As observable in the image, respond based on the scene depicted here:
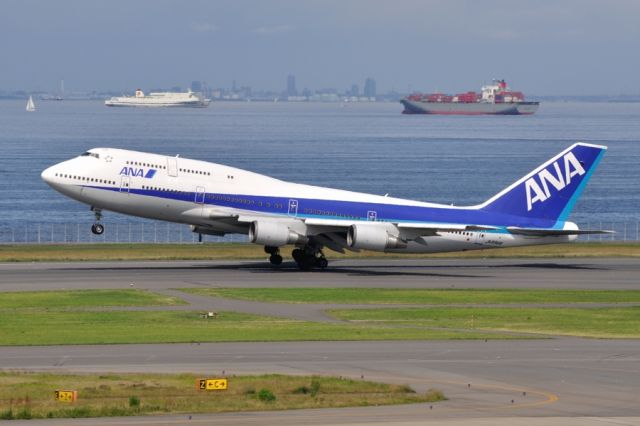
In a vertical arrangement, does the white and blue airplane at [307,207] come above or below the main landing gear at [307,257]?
above

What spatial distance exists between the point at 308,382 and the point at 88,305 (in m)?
19.7

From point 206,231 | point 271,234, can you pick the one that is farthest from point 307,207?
point 206,231

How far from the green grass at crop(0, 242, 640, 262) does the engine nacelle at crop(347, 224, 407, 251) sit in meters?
10.8

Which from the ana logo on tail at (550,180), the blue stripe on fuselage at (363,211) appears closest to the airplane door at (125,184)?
the blue stripe on fuselage at (363,211)

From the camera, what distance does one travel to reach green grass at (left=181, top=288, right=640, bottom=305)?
5269 cm

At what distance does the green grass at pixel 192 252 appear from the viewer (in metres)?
72.8

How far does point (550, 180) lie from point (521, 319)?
2264cm

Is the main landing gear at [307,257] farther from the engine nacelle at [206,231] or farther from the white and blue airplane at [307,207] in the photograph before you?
the engine nacelle at [206,231]

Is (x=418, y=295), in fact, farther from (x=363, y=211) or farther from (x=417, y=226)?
(x=363, y=211)

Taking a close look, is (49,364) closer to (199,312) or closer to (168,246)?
(199,312)

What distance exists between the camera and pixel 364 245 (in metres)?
64.6

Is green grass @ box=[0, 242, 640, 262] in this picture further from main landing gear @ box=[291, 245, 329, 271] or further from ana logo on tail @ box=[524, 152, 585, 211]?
ana logo on tail @ box=[524, 152, 585, 211]

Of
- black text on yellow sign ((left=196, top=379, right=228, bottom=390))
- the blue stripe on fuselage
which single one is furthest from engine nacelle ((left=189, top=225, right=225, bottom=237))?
black text on yellow sign ((left=196, top=379, right=228, bottom=390))

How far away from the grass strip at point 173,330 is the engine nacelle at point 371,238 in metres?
18.1
